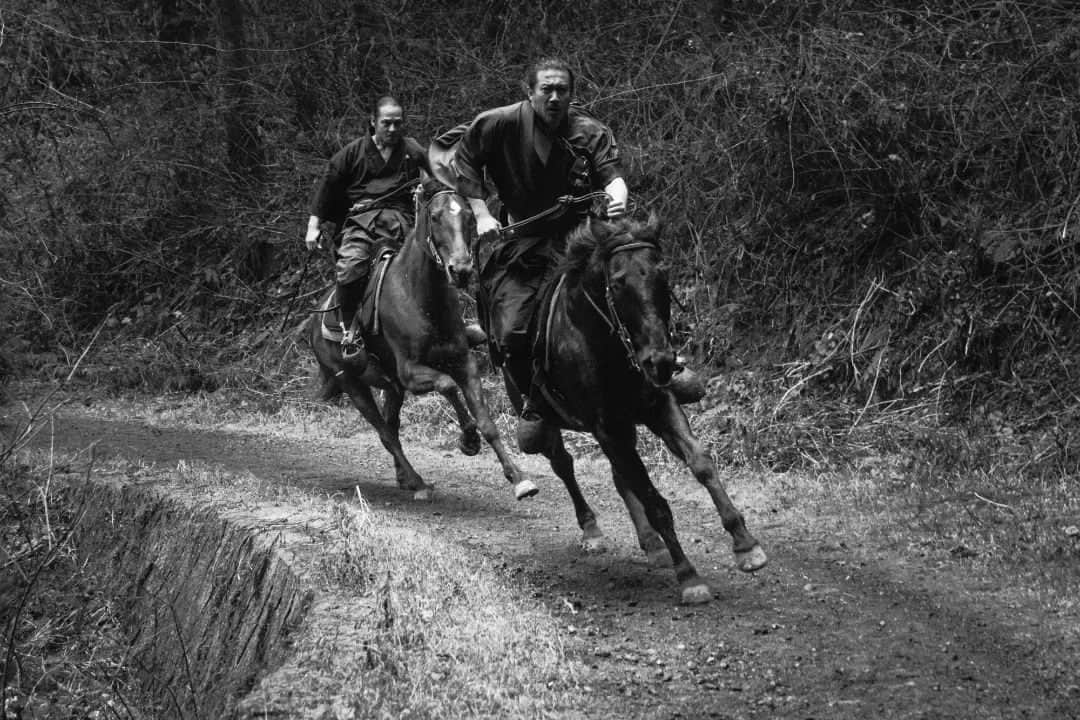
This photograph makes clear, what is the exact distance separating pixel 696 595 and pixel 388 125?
5.41 metres

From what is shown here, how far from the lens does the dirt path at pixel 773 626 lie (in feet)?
15.6

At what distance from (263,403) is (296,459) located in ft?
12.3

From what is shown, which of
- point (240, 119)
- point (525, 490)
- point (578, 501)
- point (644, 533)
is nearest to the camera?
point (644, 533)

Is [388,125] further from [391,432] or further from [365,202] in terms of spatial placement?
[391,432]

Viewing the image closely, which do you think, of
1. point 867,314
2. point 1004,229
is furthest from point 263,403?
point 1004,229

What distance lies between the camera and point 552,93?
690cm

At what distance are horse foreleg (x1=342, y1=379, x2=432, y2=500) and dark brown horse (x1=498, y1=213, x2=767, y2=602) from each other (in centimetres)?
328

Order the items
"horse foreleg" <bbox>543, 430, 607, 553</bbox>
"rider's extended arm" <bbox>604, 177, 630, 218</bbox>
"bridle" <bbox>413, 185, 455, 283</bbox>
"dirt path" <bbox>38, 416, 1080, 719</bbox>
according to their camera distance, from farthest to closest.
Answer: "bridle" <bbox>413, 185, 455, 283</bbox> → "horse foreleg" <bbox>543, 430, 607, 553</bbox> → "rider's extended arm" <bbox>604, 177, 630, 218</bbox> → "dirt path" <bbox>38, 416, 1080, 719</bbox>

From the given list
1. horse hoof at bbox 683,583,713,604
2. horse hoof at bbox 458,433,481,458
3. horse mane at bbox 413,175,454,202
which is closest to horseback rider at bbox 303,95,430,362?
horse mane at bbox 413,175,454,202

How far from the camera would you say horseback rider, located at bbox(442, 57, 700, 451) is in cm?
708

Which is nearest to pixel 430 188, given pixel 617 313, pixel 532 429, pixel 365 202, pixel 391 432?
pixel 365 202

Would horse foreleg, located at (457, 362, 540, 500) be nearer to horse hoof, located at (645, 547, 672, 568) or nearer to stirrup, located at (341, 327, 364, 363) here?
stirrup, located at (341, 327, 364, 363)

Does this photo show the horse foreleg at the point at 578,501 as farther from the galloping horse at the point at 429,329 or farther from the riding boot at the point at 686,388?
the riding boot at the point at 686,388

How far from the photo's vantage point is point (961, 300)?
989 cm
